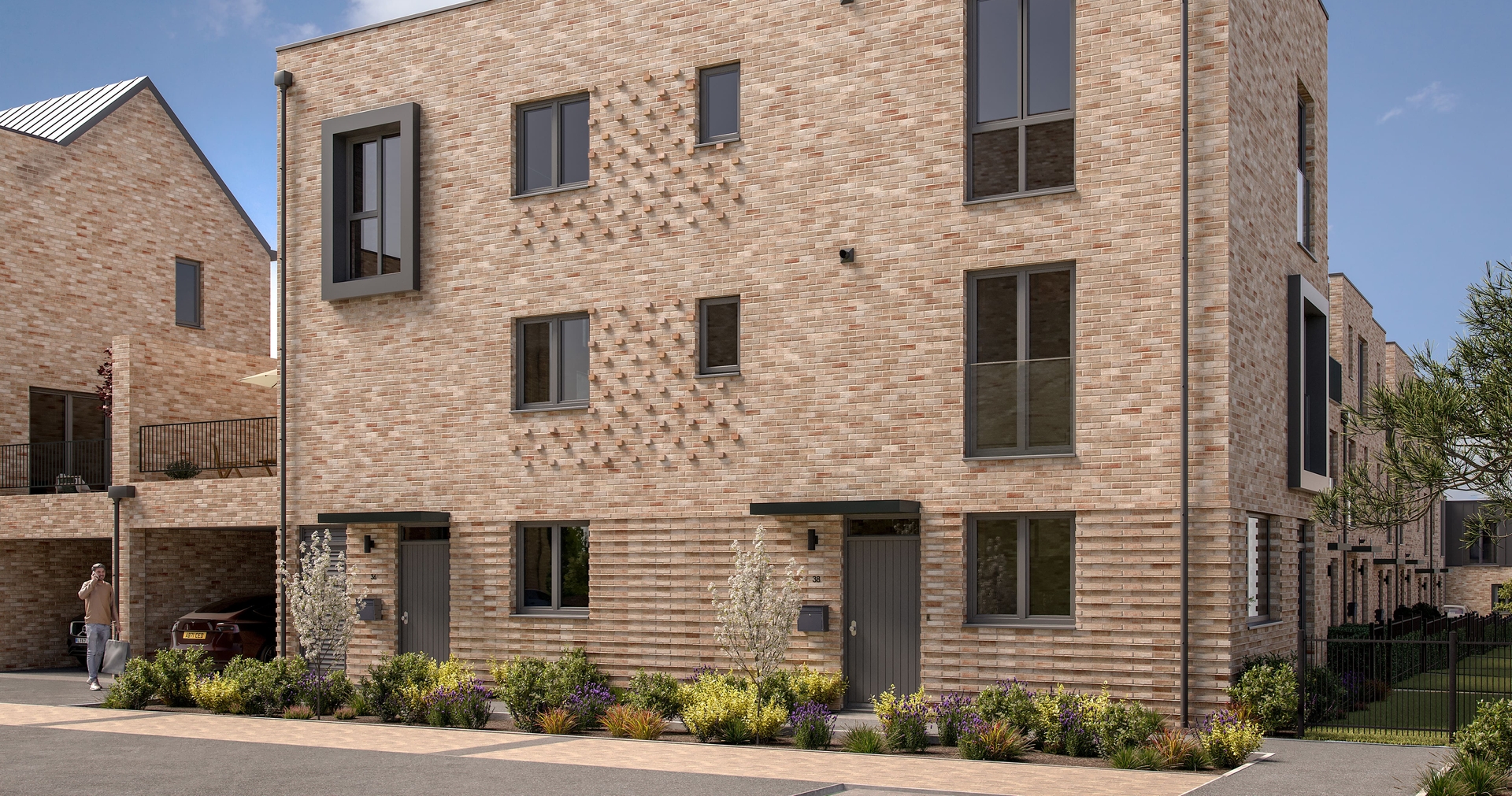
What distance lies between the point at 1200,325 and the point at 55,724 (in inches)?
523

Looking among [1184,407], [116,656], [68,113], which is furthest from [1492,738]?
[68,113]

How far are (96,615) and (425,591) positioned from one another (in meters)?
A: 5.63

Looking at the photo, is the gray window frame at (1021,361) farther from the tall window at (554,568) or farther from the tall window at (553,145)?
the tall window at (553,145)

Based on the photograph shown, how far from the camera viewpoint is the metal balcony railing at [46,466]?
25.2 meters

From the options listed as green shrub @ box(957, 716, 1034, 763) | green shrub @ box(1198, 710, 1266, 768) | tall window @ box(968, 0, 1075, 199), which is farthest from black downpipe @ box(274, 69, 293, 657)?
green shrub @ box(1198, 710, 1266, 768)

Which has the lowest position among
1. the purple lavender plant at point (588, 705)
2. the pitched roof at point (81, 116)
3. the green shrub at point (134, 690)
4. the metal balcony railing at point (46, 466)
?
the green shrub at point (134, 690)

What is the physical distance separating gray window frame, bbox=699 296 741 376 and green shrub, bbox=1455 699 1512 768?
8708mm

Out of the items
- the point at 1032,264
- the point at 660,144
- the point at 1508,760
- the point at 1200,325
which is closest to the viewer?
the point at 1508,760

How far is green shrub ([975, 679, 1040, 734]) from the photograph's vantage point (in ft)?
42.7

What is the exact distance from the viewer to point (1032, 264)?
1501 cm

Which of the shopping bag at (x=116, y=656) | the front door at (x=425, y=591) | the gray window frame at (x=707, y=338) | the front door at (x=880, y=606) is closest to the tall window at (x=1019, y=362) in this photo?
the front door at (x=880, y=606)

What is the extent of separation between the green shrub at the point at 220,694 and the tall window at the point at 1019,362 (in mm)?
9203

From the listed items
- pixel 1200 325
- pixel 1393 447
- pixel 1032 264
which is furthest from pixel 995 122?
pixel 1393 447

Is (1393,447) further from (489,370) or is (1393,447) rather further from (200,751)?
(200,751)
